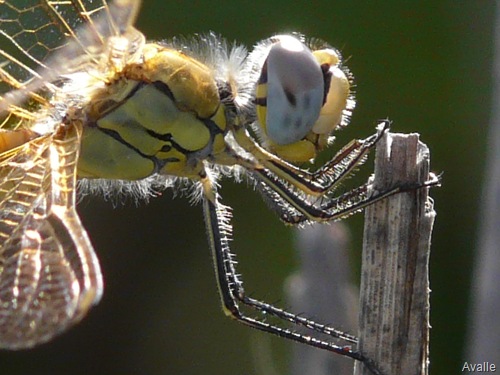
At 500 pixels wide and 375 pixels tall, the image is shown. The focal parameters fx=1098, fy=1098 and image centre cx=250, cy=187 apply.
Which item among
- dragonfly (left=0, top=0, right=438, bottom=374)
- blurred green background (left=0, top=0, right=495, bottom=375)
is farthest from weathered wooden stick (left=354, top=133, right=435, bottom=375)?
blurred green background (left=0, top=0, right=495, bottom=375)

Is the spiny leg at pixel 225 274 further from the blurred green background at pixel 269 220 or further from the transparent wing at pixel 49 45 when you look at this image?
the blurred green background at pixel 269 220

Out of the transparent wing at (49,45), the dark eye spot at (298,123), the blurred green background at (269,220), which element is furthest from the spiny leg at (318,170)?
the blurred green background at (269,220)

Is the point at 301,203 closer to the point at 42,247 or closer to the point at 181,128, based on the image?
the point at 181,128

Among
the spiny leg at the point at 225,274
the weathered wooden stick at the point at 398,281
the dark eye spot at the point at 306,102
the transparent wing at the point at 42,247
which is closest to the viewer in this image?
the transparent wing at the point at 42,247

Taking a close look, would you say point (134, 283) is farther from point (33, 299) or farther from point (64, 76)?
point (33, 299)

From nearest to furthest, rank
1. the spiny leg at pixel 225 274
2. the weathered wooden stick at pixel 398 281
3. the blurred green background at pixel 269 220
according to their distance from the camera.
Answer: the weathered wooden stick at pixel 398 281 → the spiny leg at pixel 225 274 → the blurred green background at pixel 269 220

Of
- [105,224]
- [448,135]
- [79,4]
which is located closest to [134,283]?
[105,224]
